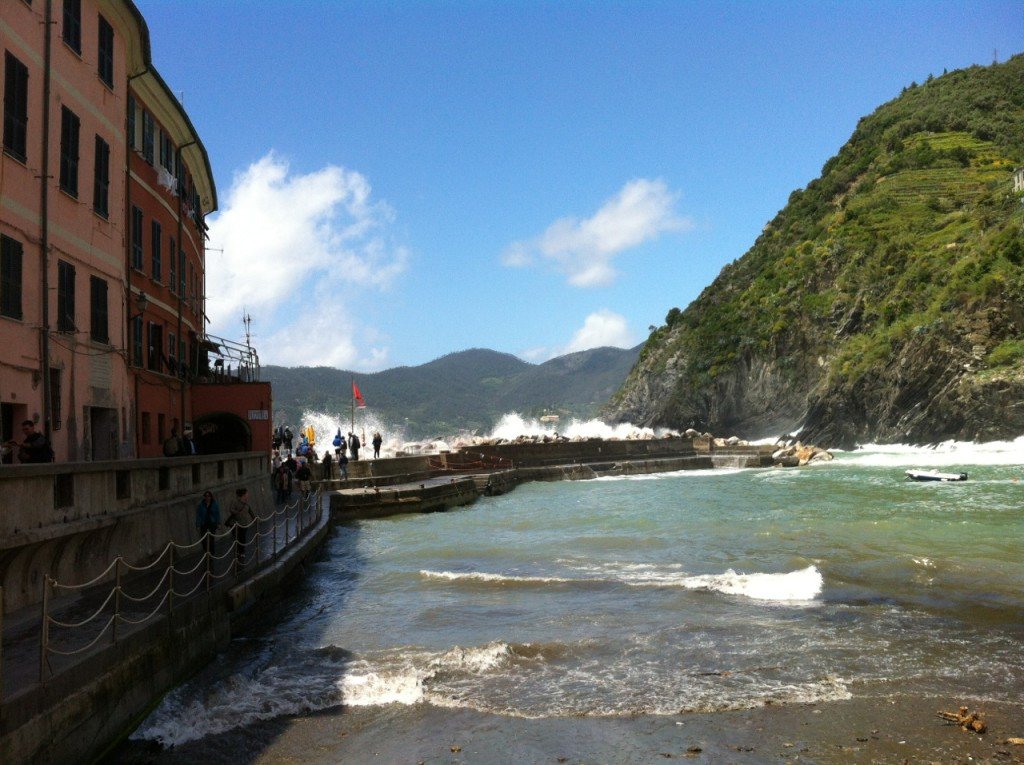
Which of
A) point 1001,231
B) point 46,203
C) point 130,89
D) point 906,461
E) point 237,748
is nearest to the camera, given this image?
point 237,748

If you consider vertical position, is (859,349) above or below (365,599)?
above

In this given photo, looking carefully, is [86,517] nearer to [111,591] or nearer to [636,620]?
[111,591]

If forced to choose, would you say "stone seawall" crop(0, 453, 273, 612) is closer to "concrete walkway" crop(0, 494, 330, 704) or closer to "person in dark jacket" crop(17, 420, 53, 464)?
"concrete walkway" crop(0, 494, 330, 704)

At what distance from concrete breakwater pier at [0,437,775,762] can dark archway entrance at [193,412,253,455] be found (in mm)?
6376

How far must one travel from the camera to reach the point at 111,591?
32.6ft

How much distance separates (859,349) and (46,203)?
224 ft


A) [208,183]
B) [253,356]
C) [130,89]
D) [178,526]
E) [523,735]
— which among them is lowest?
[523,735]

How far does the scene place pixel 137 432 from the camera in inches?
800

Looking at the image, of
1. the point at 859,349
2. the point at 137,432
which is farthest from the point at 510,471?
the point at 859,349

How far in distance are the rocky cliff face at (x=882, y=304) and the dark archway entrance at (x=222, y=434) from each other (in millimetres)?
50575

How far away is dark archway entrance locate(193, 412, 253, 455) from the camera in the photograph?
2683cm

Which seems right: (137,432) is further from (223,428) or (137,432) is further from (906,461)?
(906,461)

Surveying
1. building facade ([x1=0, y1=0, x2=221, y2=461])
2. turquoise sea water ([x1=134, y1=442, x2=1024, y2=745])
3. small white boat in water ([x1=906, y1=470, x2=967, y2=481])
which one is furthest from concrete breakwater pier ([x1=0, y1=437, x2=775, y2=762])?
small white boat in water ([x1=906, y1=470, x2=967, y2=481])

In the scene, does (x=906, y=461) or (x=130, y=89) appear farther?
(x=906, y=461)
